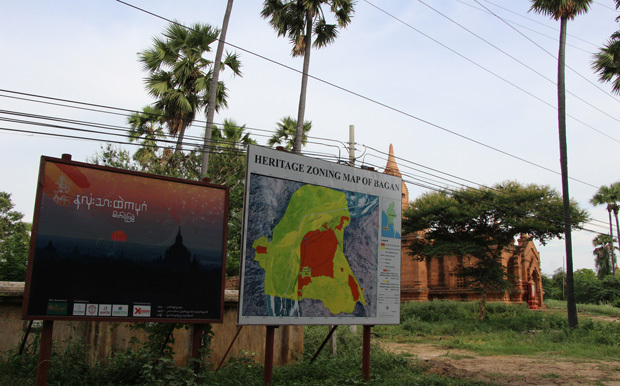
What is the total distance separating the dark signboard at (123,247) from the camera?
6793 mm

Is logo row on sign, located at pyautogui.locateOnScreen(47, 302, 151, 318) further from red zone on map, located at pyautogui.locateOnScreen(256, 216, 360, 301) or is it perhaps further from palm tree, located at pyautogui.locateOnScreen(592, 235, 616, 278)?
palm tree, located at pyautogui.locateOnScreen(592, 235, 616, 278)

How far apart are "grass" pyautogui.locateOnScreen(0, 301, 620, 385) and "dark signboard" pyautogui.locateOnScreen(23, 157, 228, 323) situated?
1.16m

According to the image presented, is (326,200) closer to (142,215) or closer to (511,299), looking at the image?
(142,215)

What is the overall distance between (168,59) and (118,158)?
16.9 ft

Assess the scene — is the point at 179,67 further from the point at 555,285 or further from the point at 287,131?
the point at 555,285

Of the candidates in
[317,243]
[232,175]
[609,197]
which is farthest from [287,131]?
[609,197]

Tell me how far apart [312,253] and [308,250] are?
10cm

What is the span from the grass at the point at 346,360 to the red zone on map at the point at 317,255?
2007mm

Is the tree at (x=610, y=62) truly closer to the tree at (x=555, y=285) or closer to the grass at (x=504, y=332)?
the grass at (x=504, y=332)

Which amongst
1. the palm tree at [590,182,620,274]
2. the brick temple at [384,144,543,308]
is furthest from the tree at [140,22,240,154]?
the palm tree at [590,182,620,274]

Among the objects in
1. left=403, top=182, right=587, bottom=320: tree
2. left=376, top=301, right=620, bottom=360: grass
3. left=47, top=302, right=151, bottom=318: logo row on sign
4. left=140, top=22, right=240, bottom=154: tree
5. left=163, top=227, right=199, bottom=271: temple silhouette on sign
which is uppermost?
left=140, top=22, right=240, bottom=154: tree

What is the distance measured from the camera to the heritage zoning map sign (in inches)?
327

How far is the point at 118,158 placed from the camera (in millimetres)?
21750

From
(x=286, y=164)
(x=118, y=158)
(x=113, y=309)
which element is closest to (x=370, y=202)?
(x=286, y=164)
